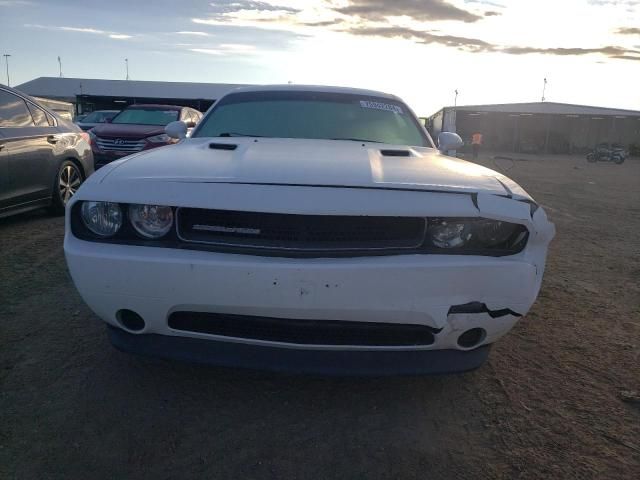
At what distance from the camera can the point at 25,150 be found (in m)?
5.62

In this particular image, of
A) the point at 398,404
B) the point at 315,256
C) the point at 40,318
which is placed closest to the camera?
the point at 315,256

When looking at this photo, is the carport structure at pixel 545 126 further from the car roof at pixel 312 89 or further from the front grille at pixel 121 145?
the car roof at pixel 312 89

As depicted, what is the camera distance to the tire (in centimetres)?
623

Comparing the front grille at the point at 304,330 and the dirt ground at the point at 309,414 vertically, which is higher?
the front grille at the point at 304,330

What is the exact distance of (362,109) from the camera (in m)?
3.93

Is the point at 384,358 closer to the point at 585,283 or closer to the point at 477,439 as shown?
the point at 477,439

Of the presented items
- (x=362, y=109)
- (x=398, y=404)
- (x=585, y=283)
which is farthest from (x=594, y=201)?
(x=398, y=404)

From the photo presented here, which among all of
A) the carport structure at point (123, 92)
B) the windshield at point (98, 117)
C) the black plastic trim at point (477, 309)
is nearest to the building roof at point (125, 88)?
the carport structure at point (123, 92)

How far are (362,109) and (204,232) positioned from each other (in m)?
2.08

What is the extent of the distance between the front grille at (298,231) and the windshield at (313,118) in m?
1.48

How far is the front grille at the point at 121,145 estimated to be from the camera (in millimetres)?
10211

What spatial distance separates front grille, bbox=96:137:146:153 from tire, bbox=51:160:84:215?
3.51 metres

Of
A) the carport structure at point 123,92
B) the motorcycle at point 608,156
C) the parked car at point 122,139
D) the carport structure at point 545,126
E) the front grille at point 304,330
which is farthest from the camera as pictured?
the carport structure at point 545,126

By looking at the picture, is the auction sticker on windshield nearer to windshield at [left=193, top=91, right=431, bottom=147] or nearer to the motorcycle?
windshield at [left=193, top=91, right=431, bottom=147]
